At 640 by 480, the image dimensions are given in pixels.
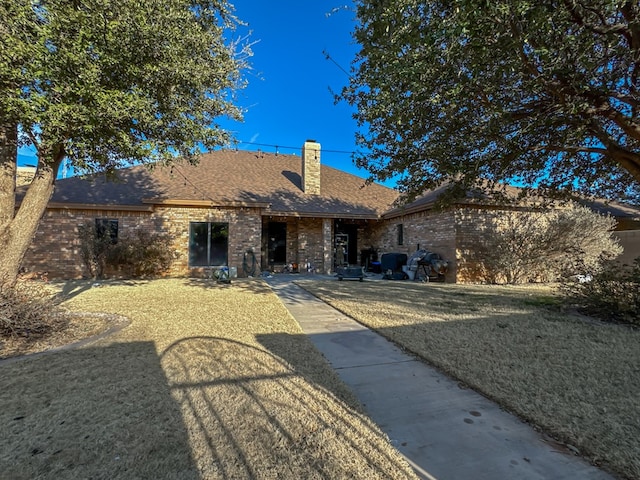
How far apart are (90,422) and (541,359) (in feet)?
15.1

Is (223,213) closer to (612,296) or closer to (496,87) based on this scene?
(496,87)


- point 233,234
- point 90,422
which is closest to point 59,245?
point 233,234

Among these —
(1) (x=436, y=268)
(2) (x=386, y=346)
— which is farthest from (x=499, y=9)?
(1) (x=436, y=268)

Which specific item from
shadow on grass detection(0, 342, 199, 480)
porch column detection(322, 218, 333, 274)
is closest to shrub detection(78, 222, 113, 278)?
porch column detection(322, 218, 333, 274)

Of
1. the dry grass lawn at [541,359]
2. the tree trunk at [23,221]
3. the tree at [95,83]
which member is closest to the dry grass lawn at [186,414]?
the dry grass lawn at [541,359]

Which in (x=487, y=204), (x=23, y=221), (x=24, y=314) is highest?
(x=487, y=204)

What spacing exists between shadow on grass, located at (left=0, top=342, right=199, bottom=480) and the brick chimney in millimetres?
12724

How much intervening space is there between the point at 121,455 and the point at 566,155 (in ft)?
31.2

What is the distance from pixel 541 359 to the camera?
12.5 ft

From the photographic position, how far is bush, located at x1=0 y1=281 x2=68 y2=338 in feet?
13.5

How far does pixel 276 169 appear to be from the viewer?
17.4 meters

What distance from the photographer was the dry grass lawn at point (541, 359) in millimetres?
2387

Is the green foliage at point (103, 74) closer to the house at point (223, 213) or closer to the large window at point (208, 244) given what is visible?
the house at point (223, 213)

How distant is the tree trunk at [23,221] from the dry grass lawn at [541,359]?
17.9 ft
